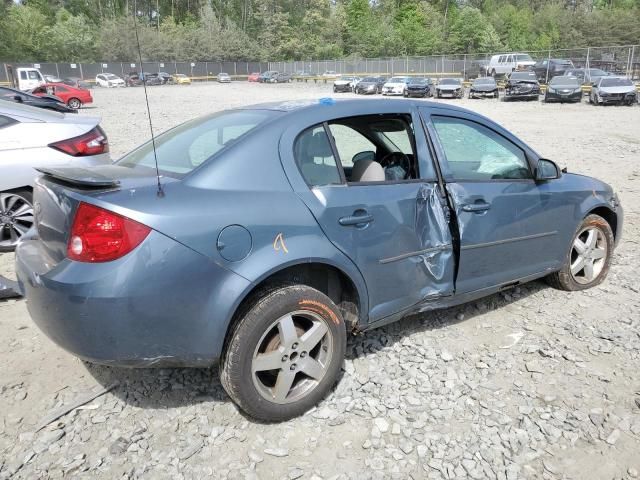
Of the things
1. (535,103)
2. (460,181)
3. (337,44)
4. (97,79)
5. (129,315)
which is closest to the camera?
(129,315)

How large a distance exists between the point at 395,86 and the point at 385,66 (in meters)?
24.3

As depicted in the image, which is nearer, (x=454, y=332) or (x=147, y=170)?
(x=147, y=170)

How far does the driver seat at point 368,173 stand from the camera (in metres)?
3.28

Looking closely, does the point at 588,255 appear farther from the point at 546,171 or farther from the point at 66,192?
the point at 66,192

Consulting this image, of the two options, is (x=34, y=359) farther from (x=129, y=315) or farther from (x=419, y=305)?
(x=419, y=305)

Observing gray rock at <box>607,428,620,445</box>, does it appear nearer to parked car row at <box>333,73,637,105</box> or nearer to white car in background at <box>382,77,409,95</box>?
parked car row at <box>333,73,637,105</box>

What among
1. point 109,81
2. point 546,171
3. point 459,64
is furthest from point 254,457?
point 109,81

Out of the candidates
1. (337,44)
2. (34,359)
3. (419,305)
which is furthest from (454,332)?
(337,44)

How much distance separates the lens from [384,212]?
10.1 ft

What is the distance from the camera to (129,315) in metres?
2.39

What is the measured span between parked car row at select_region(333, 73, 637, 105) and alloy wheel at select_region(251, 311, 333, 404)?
27.3 metres

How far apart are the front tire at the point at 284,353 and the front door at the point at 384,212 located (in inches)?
13.4

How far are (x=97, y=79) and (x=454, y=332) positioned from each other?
68054mm

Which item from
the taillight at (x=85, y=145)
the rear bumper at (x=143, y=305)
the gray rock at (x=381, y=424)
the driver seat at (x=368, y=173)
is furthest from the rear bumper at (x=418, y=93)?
the rear bumper at (x=143, y=305)
